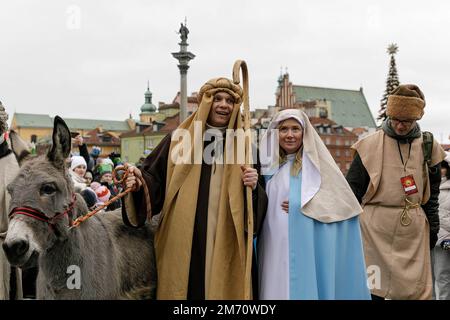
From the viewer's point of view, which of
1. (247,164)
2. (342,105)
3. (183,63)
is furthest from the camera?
(342,105)

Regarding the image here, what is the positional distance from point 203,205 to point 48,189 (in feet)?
4.21

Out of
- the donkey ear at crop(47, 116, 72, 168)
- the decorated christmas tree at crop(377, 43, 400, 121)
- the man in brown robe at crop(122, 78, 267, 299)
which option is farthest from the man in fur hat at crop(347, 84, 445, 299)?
the decorated christmas tree at crop(377, 43, 400, 121)

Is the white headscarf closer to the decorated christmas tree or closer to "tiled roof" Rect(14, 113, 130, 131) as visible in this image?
the decorated christmas tree

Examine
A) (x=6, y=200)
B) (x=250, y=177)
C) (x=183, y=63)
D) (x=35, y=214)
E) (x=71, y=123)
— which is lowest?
(x=35, y=214)

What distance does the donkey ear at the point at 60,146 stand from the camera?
12.6 feet

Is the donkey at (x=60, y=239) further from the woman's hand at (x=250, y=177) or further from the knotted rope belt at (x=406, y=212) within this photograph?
the knotted rope belt at (x=406, y=212)

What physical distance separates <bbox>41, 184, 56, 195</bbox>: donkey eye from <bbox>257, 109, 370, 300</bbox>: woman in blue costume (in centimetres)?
175

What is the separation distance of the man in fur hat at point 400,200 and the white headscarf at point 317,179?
0.96m

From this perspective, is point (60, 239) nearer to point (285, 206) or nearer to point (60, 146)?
point (60, 146)

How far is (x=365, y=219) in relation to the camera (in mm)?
5715

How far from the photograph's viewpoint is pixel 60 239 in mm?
3855

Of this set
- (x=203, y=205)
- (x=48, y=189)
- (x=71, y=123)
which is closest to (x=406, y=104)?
(x=203, y=205)

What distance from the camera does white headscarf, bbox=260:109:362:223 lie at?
4.63 metres
